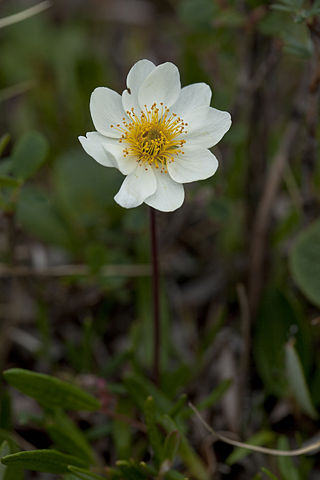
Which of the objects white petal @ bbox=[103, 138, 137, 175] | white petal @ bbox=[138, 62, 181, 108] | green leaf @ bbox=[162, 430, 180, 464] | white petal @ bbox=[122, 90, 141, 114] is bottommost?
green leaf @ bbox=[162, 430, 180, 464]

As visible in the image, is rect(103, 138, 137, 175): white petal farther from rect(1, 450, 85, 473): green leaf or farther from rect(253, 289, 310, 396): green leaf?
rect(253, 289, 310, 396): green leaf

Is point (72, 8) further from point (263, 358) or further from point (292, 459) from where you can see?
point (292, 459)

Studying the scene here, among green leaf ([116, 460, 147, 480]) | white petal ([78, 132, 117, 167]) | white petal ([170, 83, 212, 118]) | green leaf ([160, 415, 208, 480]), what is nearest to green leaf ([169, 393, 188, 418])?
green leaf ([160, 415, 208, 480])

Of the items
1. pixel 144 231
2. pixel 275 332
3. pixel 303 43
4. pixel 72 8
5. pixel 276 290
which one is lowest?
pixel 275 332

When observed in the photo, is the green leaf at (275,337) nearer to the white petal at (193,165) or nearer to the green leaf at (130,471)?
the green leaf at (130,471)

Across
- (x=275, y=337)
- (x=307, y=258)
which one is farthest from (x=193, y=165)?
(x=275, y=337)

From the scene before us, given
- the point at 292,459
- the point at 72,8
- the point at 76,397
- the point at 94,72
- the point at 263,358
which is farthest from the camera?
the point at 72,8

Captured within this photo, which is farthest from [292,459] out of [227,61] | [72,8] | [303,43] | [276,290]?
[72,8]
